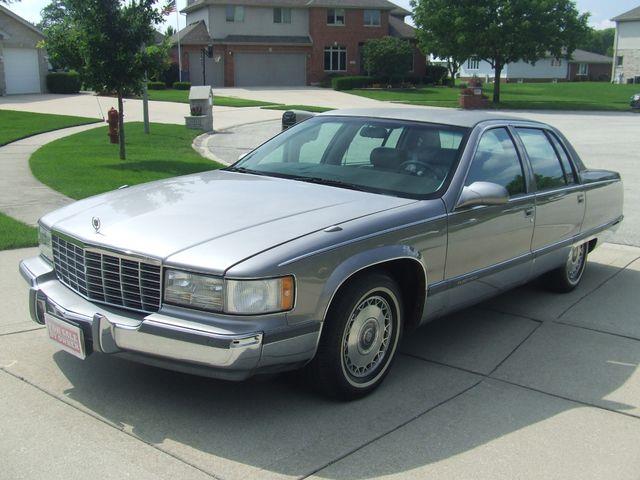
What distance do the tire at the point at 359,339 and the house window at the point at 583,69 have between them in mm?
93727

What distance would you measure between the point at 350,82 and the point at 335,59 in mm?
8217

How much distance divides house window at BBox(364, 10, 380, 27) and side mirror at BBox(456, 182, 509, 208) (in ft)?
182

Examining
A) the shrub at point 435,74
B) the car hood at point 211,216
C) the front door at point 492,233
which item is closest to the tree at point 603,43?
the shrub at point 435,74

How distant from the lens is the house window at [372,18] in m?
57.4

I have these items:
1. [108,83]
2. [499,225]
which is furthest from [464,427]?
[108,83]

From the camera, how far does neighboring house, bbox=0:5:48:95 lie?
1635 inches

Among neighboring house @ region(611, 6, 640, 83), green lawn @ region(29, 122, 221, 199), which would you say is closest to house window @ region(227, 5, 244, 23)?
green lawn @ region(29, 122, 221, 199)

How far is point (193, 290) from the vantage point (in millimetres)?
3646

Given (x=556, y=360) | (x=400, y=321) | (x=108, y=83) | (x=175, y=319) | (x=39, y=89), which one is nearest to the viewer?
(x=175, y=319)

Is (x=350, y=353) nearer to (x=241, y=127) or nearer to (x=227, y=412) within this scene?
(x=227, y=412)

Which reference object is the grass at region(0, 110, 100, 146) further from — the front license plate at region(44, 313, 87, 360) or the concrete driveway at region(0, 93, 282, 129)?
the front license plate at region(44, 313, 87, 360)

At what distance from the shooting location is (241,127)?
79.1ft

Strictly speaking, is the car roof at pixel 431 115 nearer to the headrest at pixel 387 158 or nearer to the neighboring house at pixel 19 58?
the headrest at pixel 387 158

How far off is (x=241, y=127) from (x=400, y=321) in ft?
66.7
